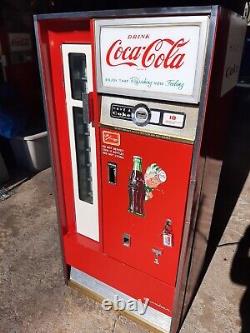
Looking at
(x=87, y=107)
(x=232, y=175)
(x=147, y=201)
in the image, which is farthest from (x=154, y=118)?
(x=232, y=175)

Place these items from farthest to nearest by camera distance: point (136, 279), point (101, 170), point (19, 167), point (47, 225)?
point (19, 167)
point (47, 225)
point (136, 279)
point (101, 170)

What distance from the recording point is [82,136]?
6.89 feet

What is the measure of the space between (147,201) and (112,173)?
0.97 feet

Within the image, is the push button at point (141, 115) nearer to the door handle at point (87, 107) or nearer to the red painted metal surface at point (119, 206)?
the red painted metal surface at point (119, 206)

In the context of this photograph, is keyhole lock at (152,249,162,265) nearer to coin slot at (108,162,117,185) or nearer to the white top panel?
coin slot at (108,162,117,185)

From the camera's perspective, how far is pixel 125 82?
1.64 metres

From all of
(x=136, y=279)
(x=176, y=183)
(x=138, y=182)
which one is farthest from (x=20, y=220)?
(x=176, y=183)

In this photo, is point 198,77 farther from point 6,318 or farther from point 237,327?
point 6,318

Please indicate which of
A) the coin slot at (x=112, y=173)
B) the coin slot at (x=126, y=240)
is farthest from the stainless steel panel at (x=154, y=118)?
the coin slot at (x=126, y=240)

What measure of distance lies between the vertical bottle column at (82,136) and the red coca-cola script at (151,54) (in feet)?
0.71

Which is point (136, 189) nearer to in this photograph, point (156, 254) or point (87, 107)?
point (156, 254)

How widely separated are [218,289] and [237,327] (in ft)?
1.22

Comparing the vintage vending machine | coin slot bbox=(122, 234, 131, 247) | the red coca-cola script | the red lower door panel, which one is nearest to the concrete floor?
the vintage vending machine

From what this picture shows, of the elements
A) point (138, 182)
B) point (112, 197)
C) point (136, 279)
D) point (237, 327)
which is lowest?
point (237, 327)
